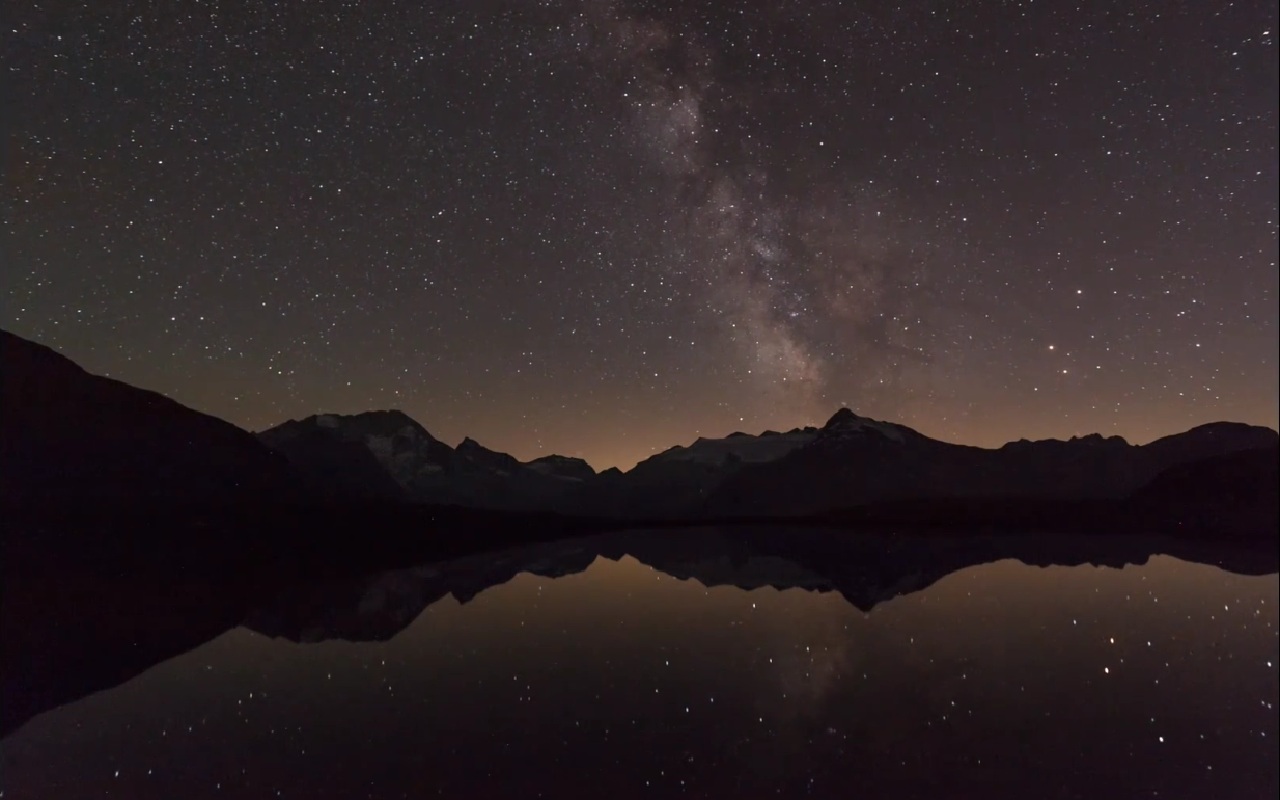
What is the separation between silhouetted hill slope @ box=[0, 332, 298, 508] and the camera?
11625 centimetres

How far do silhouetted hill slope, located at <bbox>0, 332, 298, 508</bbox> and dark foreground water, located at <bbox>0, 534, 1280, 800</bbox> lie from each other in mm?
108825

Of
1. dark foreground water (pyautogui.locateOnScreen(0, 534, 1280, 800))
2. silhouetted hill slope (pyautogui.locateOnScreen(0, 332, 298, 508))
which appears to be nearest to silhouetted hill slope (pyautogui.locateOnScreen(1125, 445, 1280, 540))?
dark foreground water (pyautogui.locateOnScreen(0, 534, 1280, 800))

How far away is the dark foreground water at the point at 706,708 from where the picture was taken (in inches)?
506

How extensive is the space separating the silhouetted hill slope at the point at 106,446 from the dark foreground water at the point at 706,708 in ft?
357

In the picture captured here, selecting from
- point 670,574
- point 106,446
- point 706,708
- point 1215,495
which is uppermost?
point 1215,495

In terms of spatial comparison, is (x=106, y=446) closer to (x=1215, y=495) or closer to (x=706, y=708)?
(x=706, y=708)

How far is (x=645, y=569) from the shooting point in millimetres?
66375

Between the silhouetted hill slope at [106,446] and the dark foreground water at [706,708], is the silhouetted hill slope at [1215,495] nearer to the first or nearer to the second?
the dark foreground water at [706,708]

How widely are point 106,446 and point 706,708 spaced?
15230cm

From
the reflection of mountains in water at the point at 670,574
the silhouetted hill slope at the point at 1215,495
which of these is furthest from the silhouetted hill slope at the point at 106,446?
the silhouetted hill slope at the point at 1215,495

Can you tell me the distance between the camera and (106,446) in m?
130

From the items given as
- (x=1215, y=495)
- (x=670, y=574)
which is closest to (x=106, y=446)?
(x=670, y=574)

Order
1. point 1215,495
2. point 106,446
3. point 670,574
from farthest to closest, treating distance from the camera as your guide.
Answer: point 1215,495, point 106,446, point 670,574

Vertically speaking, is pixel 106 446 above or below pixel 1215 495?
below
